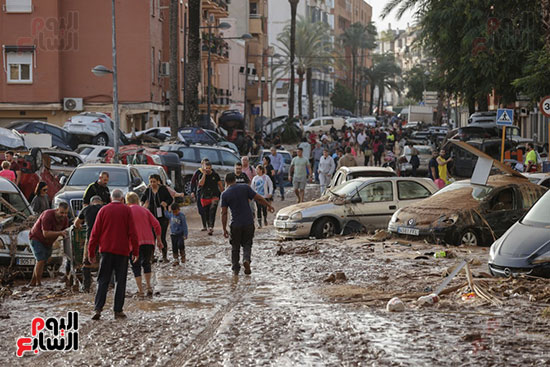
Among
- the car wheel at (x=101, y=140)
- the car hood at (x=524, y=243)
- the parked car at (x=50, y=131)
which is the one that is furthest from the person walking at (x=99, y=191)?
the car wheel at (x=101, y=140)

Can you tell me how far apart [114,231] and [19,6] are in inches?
1602

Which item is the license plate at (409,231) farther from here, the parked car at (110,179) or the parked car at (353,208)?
the parked car at (110,179)

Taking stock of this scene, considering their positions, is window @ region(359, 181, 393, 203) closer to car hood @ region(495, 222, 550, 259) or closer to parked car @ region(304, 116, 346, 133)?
car hood @ region(495, 222, 550, 259)

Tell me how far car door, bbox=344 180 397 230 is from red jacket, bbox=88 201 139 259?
10056 millimetres

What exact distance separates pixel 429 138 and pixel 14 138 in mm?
37410

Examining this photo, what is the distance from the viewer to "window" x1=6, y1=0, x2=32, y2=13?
165 feet

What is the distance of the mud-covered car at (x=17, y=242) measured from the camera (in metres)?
16.3

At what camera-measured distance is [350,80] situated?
161000 mm

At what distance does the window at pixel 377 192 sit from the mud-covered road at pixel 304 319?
4535 mm

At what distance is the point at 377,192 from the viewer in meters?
22.3

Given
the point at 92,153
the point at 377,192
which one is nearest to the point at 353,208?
the point at 377,192

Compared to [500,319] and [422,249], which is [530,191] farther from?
[500,319]

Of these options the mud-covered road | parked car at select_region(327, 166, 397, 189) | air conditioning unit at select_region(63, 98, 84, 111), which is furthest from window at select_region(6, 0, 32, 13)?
the mud-covered road

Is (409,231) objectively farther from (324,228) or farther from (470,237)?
(324,228)
